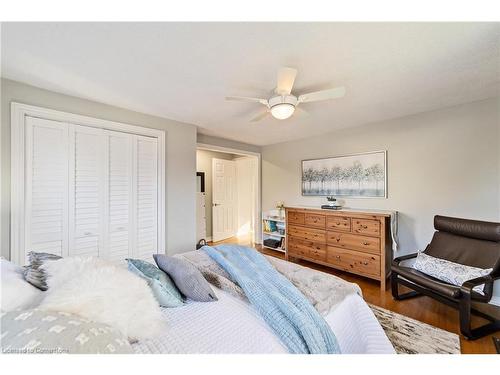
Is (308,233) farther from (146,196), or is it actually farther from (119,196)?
(119,196)

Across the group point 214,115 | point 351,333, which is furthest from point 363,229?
point 214,115

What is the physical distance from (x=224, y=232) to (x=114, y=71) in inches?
163

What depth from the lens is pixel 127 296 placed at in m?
0.92

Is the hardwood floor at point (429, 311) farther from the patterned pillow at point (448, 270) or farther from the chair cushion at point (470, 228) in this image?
the chair cushion at point (470, 228)

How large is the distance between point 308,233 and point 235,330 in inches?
106

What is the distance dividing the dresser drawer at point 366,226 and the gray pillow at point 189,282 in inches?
93.9

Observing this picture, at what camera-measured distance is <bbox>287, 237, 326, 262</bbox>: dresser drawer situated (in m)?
3.27

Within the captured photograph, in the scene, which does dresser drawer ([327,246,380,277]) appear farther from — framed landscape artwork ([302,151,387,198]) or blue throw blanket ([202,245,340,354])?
blue throw blanket ([202,245,340,354])

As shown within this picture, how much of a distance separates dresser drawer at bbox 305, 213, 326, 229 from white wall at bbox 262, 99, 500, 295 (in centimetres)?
64

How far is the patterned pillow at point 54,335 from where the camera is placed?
58 cm

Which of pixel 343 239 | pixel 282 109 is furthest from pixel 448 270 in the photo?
pixel 282 109

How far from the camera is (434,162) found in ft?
8.83

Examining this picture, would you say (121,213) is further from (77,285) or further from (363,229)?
(363,229)
